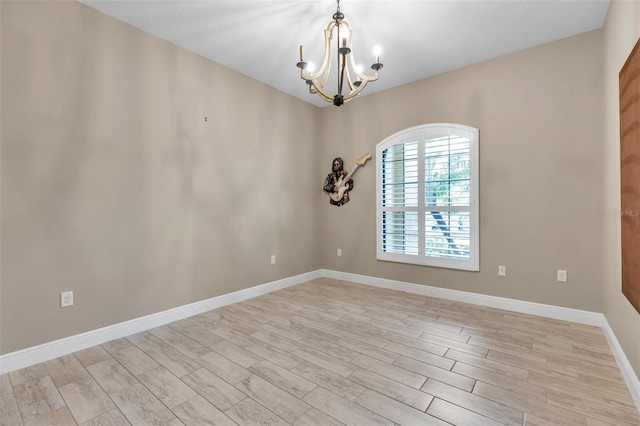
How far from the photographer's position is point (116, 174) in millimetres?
2607

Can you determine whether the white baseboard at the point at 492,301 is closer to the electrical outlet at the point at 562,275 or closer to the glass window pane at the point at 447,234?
the electrical outlet at the point at 562,275

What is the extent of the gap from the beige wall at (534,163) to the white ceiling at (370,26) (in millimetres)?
261

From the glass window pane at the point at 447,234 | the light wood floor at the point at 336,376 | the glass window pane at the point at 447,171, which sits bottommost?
the light wood floor at the point at 336,376

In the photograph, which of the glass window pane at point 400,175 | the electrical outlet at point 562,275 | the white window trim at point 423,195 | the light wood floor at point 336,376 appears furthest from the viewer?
the glass window pane at point 400,175

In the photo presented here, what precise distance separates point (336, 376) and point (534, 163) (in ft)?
9.48

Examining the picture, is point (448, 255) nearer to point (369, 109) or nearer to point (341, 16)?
point (369, 109)

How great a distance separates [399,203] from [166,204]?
2838mm

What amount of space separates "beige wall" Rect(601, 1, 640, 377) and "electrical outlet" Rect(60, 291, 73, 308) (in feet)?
12.8

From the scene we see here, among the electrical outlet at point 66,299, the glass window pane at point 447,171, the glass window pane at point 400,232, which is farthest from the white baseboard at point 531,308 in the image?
the electrical outlet at point 66,299

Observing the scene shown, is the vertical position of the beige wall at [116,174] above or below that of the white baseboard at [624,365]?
above

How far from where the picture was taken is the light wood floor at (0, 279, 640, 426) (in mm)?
1619

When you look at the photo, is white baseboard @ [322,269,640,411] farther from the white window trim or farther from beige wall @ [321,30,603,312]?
the white window trim

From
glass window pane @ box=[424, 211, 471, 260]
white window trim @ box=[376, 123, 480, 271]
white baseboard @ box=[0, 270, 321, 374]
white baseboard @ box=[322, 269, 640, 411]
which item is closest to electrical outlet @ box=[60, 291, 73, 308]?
white baseboard @ box=[0, 270, 321, 374]

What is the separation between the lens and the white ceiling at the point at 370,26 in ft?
8.04
